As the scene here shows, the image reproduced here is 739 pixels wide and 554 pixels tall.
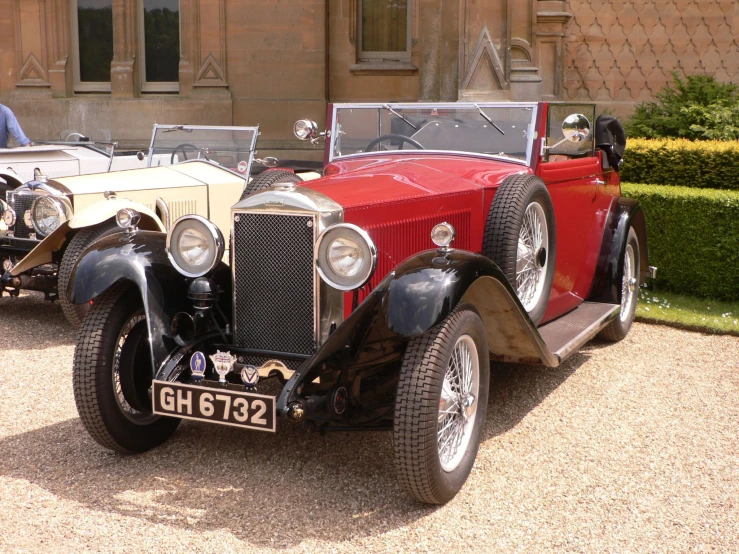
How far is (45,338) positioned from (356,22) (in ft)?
30.4

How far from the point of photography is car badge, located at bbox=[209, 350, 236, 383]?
357 centimetres

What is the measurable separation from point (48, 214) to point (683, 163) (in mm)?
5515

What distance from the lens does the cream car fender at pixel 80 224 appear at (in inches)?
235

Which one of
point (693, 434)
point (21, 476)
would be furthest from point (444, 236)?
point (21, 476)

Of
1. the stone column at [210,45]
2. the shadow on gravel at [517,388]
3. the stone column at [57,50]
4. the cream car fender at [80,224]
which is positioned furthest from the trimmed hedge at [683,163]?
the stone column at [57,50]

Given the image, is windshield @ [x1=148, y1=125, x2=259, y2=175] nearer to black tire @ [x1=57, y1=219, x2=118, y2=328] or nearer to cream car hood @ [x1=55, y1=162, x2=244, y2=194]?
cream car hood @ [x1=55, y1=162, x2=244, y2=194]

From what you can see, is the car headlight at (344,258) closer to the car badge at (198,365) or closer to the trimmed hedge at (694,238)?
the car badge at (198,365)

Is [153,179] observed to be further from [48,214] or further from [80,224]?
[80,224]

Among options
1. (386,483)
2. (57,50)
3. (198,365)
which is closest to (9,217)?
(198,365)

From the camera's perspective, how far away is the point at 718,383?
5227mm

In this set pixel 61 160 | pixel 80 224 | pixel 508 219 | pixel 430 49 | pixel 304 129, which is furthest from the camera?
pixel 430 49

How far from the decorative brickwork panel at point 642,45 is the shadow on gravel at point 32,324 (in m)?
8.51

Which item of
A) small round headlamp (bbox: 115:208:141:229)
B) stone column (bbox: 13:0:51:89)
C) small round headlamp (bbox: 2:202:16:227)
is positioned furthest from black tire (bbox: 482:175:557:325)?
stone column (bbox: 13:0:51:89)

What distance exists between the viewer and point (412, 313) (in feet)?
10.8
